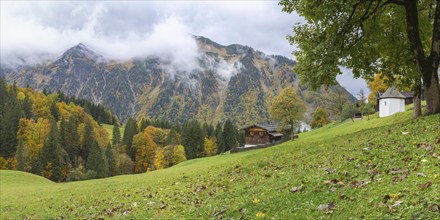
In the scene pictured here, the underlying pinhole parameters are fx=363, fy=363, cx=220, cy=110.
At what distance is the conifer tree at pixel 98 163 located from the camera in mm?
124906

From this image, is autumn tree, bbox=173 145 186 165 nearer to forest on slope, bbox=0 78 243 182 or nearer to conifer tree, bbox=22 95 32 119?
forest on slope, bbox=0 78 243 182

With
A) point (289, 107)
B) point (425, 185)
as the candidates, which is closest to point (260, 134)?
point (289, 107)

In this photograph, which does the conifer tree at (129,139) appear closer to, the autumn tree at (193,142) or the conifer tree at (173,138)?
the conifer tree at (173,138)

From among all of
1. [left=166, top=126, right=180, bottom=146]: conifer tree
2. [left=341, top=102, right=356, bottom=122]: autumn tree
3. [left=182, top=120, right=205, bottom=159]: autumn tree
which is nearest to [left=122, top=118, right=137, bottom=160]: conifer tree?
[left=166, top=126, right=180, bottom=146]: conifer tree

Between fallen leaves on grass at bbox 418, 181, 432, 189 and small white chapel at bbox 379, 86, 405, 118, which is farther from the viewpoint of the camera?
small white chapel at bbox 379, 86, 405, 118

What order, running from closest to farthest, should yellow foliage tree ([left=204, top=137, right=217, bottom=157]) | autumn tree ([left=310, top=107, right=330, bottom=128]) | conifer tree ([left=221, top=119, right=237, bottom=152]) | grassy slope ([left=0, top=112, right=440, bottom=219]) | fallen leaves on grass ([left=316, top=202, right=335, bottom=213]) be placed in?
grassy slope ([left=0, top=112, right=440, bottom=219]) → fallen leaves on grass ([left=316, top=202, right=335, bottom=213]) → autumn tree ([left=310, top=107, right=330, bottom=128]) → yellow foliage tree ([left=204, top=137, right=217, bottom=157]) → conifer tree ([left=221, top=119, right=237, bottom=152])

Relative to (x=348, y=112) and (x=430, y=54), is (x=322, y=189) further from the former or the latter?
(x=348, y=112)

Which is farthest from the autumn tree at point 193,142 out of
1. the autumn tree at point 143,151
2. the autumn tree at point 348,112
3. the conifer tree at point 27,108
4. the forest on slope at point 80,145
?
the conifer tree at point 27,108

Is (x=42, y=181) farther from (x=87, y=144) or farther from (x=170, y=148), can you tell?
(x=87, y=144)

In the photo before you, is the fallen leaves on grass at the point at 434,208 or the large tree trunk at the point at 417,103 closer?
the fallen leaves on grass at the point at 434,208

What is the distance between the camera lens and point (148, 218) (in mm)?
16078

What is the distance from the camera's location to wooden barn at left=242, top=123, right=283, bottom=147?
109250 mm

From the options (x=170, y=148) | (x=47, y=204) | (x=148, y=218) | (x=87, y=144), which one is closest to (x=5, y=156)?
(x=87, y=144)

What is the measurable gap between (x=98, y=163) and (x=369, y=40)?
116 metres
